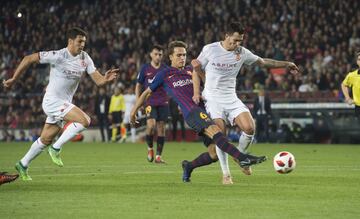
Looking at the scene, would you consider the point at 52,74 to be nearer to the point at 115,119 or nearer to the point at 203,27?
the point at 115,119

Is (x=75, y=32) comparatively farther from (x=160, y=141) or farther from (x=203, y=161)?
(x=160, y=141)

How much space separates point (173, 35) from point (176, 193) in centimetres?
2703

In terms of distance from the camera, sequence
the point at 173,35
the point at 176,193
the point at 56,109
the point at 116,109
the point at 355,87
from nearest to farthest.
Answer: the point at 176,193
the point at 56,109
the point at 355,87
the point at 116,109
the point at 173,35

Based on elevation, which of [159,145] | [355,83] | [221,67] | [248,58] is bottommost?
[159,145]

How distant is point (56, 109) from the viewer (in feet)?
48.2

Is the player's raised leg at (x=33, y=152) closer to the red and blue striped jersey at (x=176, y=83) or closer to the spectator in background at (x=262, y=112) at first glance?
the red and blue striped jersey at (x=176, y=83)

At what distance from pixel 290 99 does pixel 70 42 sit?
57.1 feet

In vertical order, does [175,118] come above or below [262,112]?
below

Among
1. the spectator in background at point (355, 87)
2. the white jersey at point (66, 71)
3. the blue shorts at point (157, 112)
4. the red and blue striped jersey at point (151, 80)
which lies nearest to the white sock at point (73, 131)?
the white jersey at point (66, 71)

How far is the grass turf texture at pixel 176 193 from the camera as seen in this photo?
952 cm

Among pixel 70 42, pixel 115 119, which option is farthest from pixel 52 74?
pixel 115 119

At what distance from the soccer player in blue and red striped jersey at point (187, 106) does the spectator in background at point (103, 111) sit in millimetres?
20322

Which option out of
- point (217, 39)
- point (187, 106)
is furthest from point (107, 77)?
point (217, 39)

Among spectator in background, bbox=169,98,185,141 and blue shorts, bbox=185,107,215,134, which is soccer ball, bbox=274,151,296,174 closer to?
blue shorts, bbox=185,107,215,134
